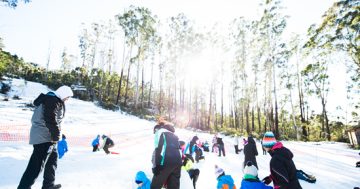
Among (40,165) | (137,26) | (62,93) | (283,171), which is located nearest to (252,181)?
(283,171)

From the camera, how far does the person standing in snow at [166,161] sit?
3.75 metres

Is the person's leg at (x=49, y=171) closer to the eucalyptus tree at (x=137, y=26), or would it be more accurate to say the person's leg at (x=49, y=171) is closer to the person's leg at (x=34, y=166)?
the person's leg at (x=34, y=166)

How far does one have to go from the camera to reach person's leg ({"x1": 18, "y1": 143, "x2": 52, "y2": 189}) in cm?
347

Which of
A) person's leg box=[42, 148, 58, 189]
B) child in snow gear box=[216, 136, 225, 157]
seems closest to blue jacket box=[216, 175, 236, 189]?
person's leg box=[42, 148, 58, 189]

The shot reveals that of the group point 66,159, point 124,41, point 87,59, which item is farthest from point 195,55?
point 66,159

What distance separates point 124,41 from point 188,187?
34.2m

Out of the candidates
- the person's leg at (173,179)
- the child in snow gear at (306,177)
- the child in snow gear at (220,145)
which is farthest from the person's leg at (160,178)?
the child in snow gear at (220,145)

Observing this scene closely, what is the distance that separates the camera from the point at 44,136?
3.66m

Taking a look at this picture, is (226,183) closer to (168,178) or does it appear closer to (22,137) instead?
(168,178)

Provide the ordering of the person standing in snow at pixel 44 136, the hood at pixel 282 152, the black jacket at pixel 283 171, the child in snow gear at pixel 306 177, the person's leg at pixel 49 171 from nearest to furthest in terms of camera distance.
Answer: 1. the black jacket at pixel 283 171
2. the hood at pixel 282 152
3. the person standing in snow at pixel 44 136
4. the person's leg at pixel 49 171
5. the child in snow gear at pixel 306 177

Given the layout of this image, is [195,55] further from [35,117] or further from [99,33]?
[35,117]

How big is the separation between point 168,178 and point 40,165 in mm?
1936

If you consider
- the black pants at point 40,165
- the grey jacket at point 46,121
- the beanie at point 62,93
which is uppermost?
the beanie at point 62,93

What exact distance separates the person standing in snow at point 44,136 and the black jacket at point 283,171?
328cm
